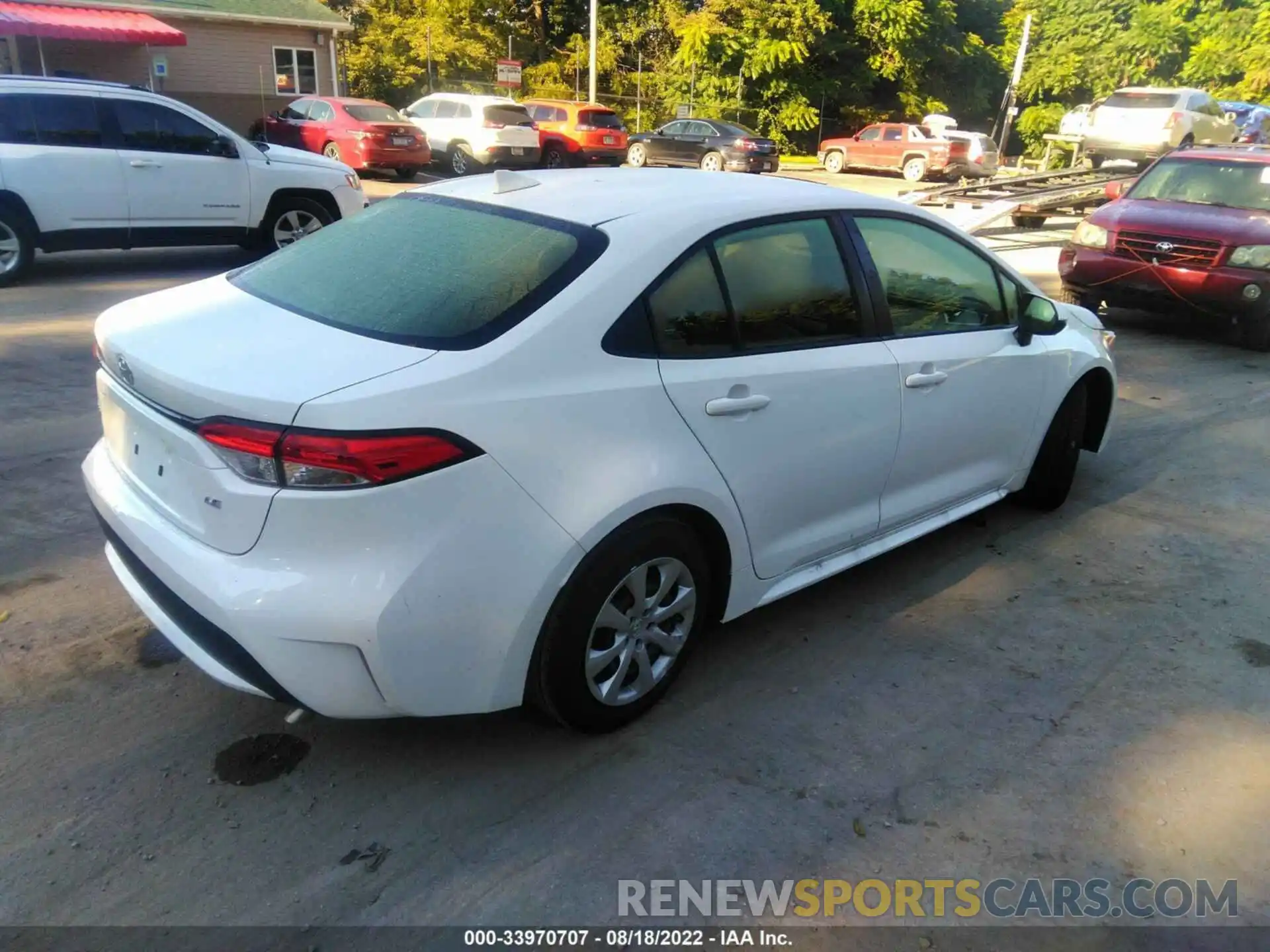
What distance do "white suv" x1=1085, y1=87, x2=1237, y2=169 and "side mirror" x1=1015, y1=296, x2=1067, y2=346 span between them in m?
20.0

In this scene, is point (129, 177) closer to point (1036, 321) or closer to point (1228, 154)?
point (1036, 321)

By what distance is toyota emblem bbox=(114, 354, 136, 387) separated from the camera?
9.16ft

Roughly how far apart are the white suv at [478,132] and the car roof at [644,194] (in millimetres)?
18094

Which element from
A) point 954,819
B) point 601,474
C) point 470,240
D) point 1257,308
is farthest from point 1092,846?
point 1257,308

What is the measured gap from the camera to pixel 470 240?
10.2 feet

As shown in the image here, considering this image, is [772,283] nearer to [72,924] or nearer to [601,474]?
[601,474]

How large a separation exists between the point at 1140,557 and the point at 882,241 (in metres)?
2.05

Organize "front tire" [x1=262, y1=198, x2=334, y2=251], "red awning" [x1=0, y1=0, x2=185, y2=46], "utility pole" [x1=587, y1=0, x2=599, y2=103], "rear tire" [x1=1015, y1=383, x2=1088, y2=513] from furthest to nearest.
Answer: "utility pole" [x1=587, y1=0, x2=599, y2=103] → "red awning" [x1=0, y1=0, x2=185, y2=46] → "front tire" [x1=262, y1=198, x2=334, y2=251] → "rear tire" [x1=1015, y1=383, x2=1088, y2=513]

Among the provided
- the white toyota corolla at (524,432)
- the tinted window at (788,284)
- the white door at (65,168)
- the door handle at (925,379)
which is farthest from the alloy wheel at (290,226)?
the door handle at (925,379)

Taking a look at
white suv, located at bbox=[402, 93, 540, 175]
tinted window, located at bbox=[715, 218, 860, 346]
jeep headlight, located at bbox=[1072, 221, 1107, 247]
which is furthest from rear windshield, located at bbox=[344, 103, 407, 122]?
tinted window, located at bbox=[715, 218, 860, 346]

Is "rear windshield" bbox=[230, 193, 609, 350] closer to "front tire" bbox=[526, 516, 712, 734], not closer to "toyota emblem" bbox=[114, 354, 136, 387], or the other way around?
"toyota emblem" bbox=[114, 354, 136, 387]

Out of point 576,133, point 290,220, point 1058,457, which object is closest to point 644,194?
point 1058,457

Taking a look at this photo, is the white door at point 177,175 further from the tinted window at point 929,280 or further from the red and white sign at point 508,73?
the red and white sign at point 508,73

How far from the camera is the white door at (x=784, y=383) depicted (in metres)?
3.01
